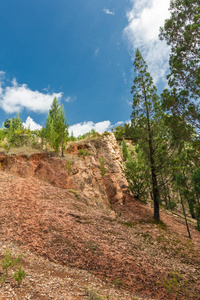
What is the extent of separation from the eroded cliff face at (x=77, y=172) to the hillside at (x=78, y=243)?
0.07 meters

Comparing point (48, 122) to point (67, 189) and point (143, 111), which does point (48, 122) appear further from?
point (143, 111)

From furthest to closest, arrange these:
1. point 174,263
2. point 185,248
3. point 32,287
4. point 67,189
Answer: point 67,189
point 185,248
point 174,263
point 32,287

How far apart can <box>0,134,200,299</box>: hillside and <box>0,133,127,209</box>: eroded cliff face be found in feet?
0.22

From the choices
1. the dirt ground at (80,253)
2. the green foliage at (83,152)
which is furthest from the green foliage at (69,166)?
the green foliage at (83,152)

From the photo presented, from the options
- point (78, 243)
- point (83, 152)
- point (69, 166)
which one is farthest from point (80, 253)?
point (83, 152)

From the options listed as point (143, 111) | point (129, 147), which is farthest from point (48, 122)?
point (129, 147)

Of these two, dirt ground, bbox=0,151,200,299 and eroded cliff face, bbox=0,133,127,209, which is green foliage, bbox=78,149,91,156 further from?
dirt ground, bbox=0,151,200,299

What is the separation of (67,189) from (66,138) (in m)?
4.53

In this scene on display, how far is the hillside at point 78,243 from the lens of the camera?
4117mm

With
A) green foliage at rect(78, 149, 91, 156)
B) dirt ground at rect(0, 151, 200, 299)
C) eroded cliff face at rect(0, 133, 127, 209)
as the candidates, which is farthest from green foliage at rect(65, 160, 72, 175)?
green foliage at rect(78, 149, 91, 156)

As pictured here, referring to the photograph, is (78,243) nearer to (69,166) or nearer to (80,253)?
(80,253)

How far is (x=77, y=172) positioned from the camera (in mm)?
11844

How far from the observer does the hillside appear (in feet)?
13.5

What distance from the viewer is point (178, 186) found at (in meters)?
10.6
